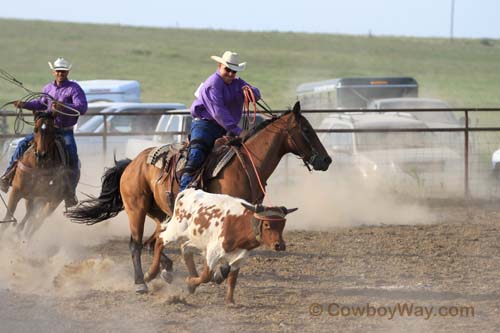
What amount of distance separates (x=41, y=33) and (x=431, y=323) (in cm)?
5628

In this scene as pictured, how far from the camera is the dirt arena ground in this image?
6219 mm

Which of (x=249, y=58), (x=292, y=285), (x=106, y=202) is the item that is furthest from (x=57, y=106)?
(x=249, y=58)

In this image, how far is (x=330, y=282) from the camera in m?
7.87

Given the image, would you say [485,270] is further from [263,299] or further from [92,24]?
[92,24]

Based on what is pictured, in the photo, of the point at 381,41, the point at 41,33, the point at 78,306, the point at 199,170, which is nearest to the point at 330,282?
the point at 199,170

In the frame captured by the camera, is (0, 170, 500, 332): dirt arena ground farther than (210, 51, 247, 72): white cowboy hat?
No


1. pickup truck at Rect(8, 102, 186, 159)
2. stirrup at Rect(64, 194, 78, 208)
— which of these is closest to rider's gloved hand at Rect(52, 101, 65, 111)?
stirrup at Rect(64, 194, 78, 208)

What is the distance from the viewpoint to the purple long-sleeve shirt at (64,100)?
30.7ft

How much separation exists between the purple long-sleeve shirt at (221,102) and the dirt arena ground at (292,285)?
139cm

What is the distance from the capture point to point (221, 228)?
6.50 metres

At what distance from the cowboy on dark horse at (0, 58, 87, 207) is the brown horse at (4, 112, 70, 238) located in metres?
0.10

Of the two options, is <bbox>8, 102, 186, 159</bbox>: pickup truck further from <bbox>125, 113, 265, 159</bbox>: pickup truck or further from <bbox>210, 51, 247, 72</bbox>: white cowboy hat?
<bbox>210, 51, 247, 72</bbox>: white cowboy hat

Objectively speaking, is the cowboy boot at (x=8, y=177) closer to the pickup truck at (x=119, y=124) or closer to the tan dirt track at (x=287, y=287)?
the tan dirt track at (x=287, y=287)

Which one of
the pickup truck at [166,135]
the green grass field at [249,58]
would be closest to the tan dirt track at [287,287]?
the pickup truck at [166,135]
